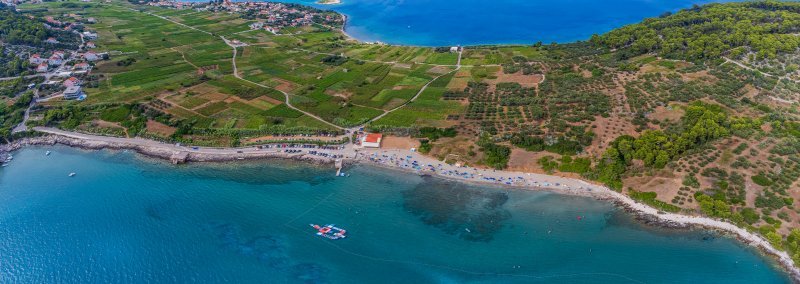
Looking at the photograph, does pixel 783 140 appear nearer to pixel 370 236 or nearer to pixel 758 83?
pixel 758 83

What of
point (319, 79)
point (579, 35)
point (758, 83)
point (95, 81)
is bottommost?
point (95, 81)

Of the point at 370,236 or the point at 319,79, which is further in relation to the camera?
the point at 319,79

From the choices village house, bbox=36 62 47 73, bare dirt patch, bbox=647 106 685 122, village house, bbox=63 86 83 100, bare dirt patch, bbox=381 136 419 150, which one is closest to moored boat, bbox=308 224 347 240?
bare dirt patch, bbox=381 136 419 150

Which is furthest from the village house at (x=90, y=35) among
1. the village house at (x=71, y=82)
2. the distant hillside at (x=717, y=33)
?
the distant hillside at (x=717, y=33)

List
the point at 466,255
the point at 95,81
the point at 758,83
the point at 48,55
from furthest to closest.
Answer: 1. the point at 48,55
2. the point at 95,81
3. the point at 758,83
4. the point at 466,255

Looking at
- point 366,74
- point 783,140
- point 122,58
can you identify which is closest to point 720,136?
point 783,140

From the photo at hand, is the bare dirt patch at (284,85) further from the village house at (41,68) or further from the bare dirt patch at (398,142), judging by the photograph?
the village house at (41,68)

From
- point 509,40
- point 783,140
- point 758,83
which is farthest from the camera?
point 509,40

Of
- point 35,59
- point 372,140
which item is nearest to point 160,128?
point 372,140

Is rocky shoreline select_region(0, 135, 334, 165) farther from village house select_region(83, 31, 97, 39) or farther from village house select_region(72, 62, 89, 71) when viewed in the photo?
village house select_region(83, 31, 97, 39)
